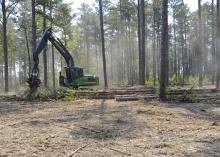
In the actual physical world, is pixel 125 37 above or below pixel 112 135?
above

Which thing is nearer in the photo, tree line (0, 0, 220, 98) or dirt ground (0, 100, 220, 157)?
dirt ground (0, 100, 220, 157)

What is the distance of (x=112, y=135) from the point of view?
325 inches

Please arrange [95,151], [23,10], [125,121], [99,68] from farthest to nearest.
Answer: [99,68] < [23,10] < [125,121] < [95,151]

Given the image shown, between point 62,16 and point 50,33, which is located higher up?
point 62,16

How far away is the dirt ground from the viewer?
673 centimetres

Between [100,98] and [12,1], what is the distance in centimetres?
1948

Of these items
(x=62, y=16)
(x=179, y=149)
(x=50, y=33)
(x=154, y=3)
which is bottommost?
(x=179, y=149)

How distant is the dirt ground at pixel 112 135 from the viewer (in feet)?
22.1

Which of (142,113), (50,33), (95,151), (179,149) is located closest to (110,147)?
(95,151)

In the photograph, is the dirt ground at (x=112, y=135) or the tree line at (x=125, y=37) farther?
the tree line at (x=125, y=37)

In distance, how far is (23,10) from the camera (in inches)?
1858

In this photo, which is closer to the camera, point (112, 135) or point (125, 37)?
point (112, 135)

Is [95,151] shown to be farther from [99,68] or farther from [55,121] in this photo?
[99,68]

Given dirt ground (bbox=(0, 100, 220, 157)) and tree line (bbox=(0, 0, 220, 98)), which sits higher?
tree line (bbox=(0, 0, 220, 98))
